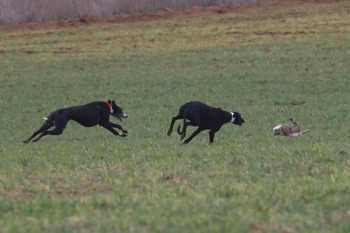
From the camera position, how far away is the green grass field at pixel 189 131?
753 cm

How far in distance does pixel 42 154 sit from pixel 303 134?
4895 millimetres

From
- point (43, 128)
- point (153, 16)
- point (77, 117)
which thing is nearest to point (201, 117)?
point (77, 117)

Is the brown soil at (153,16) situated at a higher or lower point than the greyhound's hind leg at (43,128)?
lower

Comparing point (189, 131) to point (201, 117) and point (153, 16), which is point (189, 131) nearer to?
point (201, 117)

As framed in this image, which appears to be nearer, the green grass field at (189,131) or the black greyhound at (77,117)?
the green grass field at (189,131)

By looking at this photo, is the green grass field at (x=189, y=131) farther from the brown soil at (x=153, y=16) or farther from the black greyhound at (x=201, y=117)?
the brown soil at (x=153, y=16)

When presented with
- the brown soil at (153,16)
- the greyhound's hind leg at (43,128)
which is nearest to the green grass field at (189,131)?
the greyhound's hind leg at (43,128)

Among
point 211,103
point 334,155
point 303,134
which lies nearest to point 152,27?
point 211,103

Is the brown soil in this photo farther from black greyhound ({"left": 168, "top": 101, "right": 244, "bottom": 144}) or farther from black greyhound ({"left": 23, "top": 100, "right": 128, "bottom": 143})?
black greyhound ({"left": 168, "top": 101, "right": 244, "bottom": 144})

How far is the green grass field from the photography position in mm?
7531

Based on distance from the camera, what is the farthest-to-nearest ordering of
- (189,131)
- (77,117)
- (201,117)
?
1. (189,131)
2. (77,117)
3. (201,117)

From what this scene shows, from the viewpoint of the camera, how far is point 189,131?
61.2 ft

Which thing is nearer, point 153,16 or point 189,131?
point 189,131

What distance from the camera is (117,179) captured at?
9.79 metres
